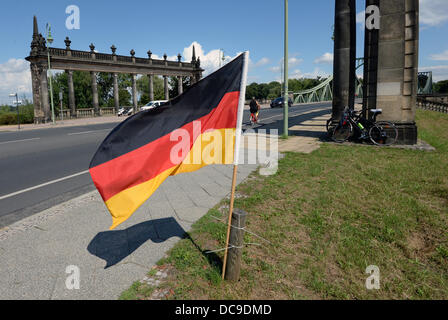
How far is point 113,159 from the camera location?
2.84m

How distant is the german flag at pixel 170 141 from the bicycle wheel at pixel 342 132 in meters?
8.90

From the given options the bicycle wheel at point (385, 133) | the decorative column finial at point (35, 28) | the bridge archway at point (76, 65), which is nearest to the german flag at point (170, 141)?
the bicycle wheel at point (385, 133)

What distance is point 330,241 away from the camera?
3.66m

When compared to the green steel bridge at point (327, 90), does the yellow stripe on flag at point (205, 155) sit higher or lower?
lower

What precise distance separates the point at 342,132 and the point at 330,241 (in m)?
8.15

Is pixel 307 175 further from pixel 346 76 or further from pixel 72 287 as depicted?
pixel 346 76

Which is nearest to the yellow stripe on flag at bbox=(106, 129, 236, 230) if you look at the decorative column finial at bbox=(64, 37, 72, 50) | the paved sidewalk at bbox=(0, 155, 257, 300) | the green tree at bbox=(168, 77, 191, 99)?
the paved sidewalk at bbox=(0, 155, 257, 300)

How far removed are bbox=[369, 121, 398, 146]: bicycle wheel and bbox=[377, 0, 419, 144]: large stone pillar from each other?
0.23 metres

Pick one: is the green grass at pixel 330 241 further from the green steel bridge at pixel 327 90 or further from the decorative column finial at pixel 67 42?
the green steel bridge at pixel 327 90

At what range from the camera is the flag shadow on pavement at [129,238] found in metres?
3.42

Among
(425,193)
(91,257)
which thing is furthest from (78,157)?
(425,193)

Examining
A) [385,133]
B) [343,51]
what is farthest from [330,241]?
[343,51]

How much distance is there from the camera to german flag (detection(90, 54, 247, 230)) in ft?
9.15
